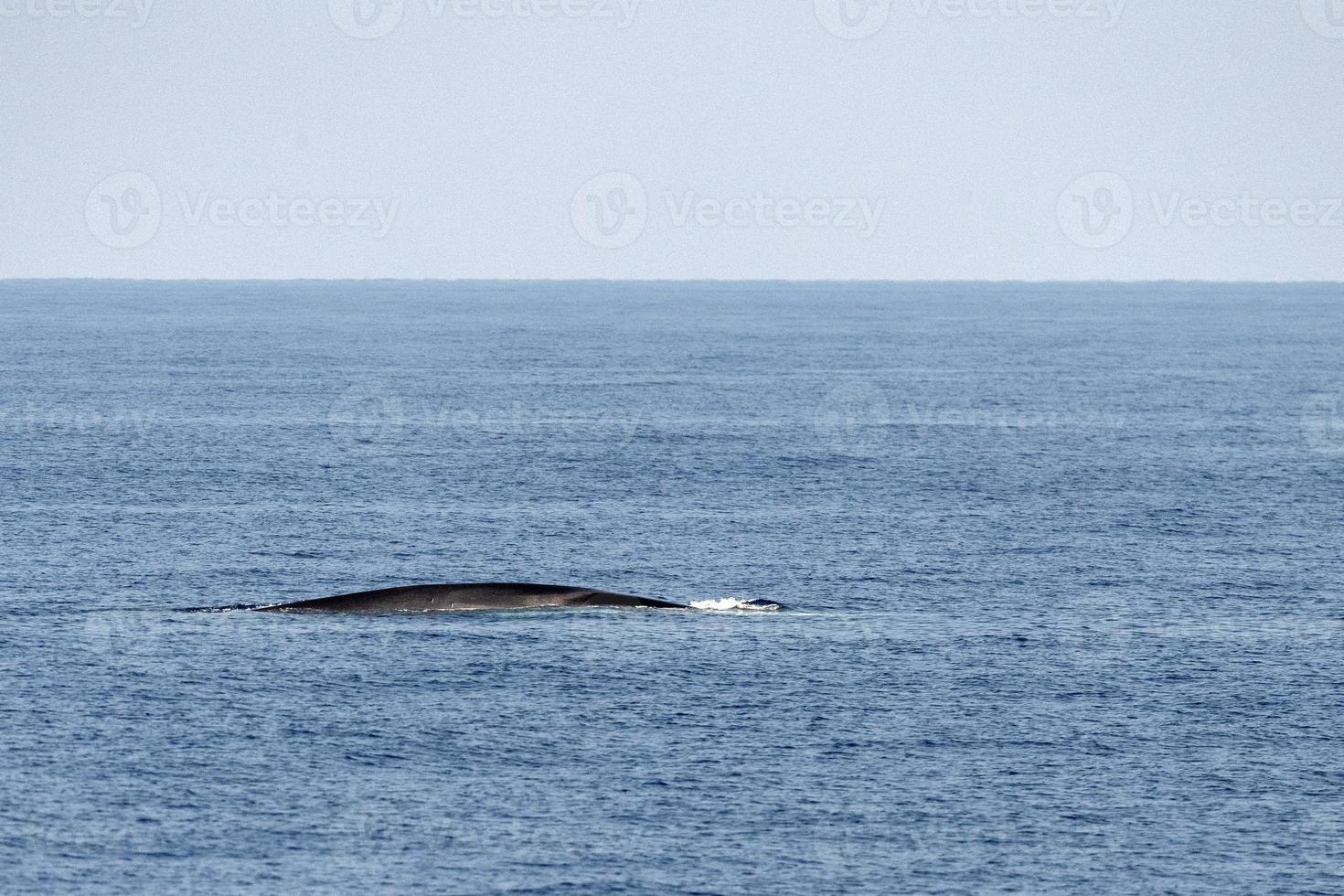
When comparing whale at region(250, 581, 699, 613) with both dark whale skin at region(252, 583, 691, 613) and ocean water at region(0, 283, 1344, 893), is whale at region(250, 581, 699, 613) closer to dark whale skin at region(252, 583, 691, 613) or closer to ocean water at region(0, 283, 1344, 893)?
dark whale skin at region(252, 583, 691, 613)

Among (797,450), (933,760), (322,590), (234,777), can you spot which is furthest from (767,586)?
(797,450)

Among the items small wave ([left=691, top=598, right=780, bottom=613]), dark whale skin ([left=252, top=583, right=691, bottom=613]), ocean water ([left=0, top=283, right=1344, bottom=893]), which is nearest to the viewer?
ocean water ([left=0, top=283, right=1344, bottom=893])

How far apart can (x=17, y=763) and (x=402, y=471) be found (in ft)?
223

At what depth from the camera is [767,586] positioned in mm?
83938

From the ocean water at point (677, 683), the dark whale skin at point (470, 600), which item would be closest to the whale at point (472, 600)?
the dark whale skin at point (470, 600)

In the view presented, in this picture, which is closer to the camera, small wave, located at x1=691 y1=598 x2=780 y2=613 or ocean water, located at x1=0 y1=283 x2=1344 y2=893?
ocean water, located at x1=0 y1=283 x2=1344 y2=893

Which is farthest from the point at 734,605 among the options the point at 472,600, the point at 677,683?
the point at 677,683

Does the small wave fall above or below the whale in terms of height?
below

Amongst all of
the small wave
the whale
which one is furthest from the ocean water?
the small wave

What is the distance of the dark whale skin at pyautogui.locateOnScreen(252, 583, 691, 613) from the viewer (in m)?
77.0

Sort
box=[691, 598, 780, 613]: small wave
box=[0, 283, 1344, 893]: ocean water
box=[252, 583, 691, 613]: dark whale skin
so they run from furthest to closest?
1. box=[691, 598, 780, 613]: small wave
2. box=[252, 583, 691, 613]: dark whale skin
3. box=[0, 283, 1344, 893]: ocean water

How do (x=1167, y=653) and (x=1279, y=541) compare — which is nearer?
(x=1167, y=653)

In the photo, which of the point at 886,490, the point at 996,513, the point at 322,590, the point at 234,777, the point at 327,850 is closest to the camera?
the point at 327,850

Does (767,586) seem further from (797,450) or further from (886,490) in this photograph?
(797,450)
